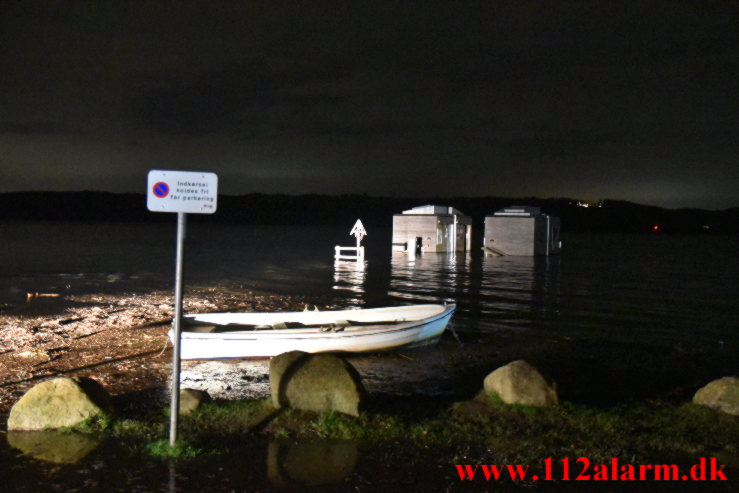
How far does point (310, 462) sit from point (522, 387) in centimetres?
343

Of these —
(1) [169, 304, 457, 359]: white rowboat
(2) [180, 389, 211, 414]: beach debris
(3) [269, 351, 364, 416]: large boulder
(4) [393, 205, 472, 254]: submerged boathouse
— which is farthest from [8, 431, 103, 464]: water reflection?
(4) [393, 205, 472, 254]: submerged boathouse

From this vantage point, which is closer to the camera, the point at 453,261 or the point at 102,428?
the point at 102,428

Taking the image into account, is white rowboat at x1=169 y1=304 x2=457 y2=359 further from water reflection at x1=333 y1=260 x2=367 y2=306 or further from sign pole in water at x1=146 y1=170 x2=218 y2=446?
water reflection at x1=333 y1=260 x2=367 y2=306

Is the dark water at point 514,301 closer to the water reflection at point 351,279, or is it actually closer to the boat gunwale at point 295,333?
the water reflection at point 351,279

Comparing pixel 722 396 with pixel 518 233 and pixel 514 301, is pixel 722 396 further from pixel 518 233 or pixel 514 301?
pixel 518 233

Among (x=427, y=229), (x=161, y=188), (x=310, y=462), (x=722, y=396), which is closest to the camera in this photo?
(x=161, y=188)

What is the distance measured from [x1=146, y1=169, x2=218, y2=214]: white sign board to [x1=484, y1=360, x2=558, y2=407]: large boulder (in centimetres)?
467

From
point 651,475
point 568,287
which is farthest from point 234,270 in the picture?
point 651,475

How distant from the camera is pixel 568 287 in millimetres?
27250

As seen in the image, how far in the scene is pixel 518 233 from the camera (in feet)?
151

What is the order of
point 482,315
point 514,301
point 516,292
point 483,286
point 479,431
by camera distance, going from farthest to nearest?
point 483,286 → point 516,292 → point 514,301 → point 482,315 → point 479,431

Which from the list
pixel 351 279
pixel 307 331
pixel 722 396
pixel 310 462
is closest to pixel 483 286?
pixel 351 279

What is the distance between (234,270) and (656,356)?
24.0 metres

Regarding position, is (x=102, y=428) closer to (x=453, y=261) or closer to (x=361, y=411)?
(x=361, y=411)
